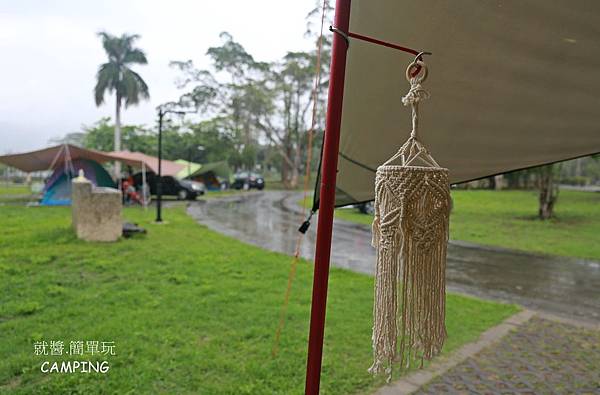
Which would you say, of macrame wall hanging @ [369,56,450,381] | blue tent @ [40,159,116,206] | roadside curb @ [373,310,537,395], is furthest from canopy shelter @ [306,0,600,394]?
blue tent @ [40,159,116,206]

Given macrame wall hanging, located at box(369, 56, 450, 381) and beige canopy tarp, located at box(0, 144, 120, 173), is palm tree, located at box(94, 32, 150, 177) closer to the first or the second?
beige canopy tarp, located at box(0, 144, 120, 173)

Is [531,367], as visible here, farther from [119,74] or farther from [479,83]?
[119,74]

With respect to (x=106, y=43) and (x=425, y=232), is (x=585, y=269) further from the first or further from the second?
(x=106, y=43)

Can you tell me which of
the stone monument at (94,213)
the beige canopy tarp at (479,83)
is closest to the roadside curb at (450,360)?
the beige canopy tarp at (479,83)

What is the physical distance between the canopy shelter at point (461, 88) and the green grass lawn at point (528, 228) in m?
6.84

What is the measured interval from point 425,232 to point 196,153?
98.1 ft

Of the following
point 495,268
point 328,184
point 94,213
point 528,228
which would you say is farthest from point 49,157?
point 528,228

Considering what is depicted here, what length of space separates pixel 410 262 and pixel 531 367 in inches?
97.0

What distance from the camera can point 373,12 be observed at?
54.9 inches

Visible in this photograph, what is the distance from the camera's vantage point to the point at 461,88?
1692 mm

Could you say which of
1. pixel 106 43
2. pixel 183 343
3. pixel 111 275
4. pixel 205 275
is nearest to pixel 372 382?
pixel 183 343

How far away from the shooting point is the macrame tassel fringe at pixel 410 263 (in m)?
1.07

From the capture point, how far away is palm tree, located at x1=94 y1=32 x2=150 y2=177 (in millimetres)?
25250

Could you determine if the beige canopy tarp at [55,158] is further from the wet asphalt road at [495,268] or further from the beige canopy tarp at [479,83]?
the beige canopy tarp at [479,83]
